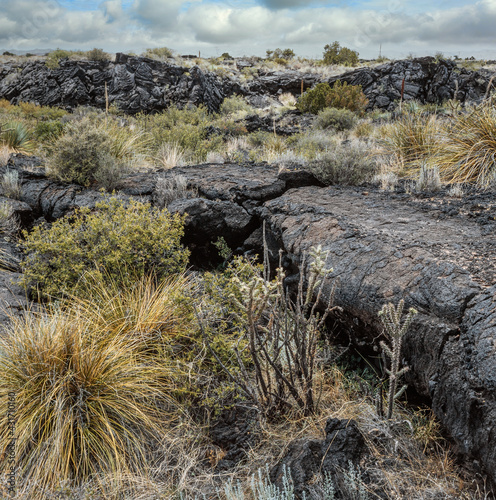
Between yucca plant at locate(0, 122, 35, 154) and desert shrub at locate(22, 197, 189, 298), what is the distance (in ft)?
22.4

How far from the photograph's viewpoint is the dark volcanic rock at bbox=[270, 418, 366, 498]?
2.16 meters

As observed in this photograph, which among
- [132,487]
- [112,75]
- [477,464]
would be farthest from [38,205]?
[112,75]

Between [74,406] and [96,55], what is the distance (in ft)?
93.1

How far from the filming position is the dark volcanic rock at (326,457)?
2158mm

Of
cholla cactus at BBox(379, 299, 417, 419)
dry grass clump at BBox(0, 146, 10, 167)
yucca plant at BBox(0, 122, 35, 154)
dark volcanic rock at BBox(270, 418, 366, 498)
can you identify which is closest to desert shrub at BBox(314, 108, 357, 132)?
yucca plant at BBox(0, 122, 35, 154)

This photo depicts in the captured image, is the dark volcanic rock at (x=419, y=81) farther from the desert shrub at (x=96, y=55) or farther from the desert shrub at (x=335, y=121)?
the desert shrub at (x=96, y=55)

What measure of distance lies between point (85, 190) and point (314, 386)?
5.19m

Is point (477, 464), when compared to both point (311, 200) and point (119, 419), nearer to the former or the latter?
point (119, 419)

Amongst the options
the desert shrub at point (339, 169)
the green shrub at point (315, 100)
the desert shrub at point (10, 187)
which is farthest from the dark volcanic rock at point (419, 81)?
the desert shrub at point (10, 187)

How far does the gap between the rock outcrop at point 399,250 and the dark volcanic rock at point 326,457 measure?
607 millimetres

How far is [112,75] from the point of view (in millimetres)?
23016

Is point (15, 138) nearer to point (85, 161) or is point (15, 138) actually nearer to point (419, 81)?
point (85, 161)

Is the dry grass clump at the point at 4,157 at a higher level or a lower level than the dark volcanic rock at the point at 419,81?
lower

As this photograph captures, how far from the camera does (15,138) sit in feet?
33.7
